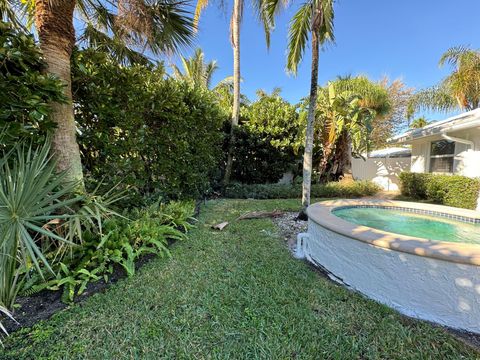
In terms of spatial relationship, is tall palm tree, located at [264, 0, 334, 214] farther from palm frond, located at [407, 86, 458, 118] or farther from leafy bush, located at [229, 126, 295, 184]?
palm frond, located at [407, 86, 458, 118]

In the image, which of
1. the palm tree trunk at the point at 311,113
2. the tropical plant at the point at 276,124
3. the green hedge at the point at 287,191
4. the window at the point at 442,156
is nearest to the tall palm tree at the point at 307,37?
the palm tree trunk at the point at 311,113

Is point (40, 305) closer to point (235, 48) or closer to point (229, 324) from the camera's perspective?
point (229, 324)

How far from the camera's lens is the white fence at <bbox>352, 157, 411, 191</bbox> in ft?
45.1

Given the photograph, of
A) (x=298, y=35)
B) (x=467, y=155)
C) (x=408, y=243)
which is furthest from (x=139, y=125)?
(x=467, y=155)

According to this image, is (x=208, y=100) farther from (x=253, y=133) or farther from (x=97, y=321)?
Result: (x=97, y=321)

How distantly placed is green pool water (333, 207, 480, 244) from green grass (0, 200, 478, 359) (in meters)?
2.80

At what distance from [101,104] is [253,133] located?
281 inches

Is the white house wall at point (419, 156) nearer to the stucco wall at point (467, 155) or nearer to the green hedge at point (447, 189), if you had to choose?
the stucco wall at point (467, 155)

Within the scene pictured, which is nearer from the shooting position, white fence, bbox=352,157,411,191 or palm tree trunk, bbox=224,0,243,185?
palm tree trunk, bbox=224,0,243,185

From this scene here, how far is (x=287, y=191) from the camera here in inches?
390

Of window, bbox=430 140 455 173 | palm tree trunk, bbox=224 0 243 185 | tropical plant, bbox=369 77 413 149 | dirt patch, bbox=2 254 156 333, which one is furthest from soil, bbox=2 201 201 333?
tropical plant, bbox=369 77 413 149

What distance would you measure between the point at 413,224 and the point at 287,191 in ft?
16.5

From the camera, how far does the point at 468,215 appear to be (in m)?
4.71

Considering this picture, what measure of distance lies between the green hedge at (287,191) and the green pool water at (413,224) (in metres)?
4.03
